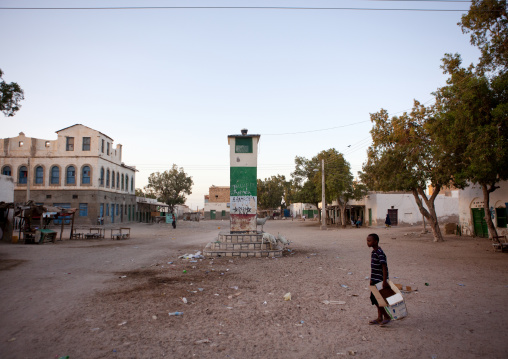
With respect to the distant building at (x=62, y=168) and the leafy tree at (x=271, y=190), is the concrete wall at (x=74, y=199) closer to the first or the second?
the distant building at (x=62, y=168)

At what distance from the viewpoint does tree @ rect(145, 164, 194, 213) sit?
54.4 metres

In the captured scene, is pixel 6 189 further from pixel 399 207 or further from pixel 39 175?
pixel 399 207

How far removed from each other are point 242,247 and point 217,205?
63.0m

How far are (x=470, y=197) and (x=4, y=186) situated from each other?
A: 94.0 feet

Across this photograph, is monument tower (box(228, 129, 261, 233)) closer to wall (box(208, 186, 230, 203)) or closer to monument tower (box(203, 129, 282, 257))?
monument tower (box(203, 129, 282, 257))

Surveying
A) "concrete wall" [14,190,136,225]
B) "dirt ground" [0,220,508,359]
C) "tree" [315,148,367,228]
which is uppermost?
"tree" [315,148,367,228]

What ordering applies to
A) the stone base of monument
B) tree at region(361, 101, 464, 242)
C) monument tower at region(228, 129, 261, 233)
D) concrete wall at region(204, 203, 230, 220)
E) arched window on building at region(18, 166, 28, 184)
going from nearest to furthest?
the stone base of monument < monument tower at region(228, 129, 261, 233) < tree at region(361, 101, 464, 242) < arched window on building at region(18, 166, 28, 184) < concrete wall at region(204, 203, 230, 220)

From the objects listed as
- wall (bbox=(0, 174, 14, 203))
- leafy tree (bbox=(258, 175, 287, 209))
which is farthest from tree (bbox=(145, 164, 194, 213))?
wall (bbox=(0, 174, 14, 203))

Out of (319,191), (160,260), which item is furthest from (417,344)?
(319,191)

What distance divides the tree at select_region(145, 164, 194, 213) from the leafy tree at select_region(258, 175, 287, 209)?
2450cm

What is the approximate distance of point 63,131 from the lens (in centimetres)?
3750

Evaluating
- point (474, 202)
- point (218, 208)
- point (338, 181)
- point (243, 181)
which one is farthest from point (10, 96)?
point (218, 208)

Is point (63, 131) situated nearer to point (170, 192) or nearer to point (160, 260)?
point (170, 192)

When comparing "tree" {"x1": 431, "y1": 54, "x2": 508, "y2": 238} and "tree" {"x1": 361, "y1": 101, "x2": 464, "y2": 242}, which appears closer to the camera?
"tree" {"x1": 431, "y1": 54, "x2": 508, "y2": 238}
